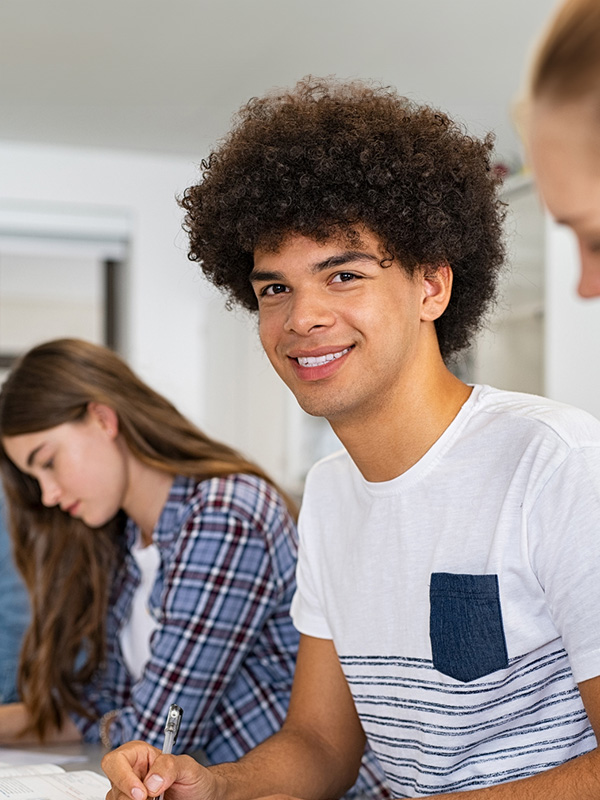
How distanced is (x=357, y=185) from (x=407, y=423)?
277mm

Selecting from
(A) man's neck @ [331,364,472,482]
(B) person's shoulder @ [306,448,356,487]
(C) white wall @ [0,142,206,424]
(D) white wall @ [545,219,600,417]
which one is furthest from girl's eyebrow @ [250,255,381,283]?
(C) white wall @ [0,142,206,424]

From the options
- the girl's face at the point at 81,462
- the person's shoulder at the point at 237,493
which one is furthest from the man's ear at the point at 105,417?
the person's shoulder at the point at 237,493

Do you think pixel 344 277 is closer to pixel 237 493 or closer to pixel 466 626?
pixel 466 626

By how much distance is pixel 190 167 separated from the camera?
4.70m

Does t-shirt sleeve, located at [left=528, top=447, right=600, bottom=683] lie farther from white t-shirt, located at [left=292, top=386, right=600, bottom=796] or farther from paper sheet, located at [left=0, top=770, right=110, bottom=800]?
paper sheet, located at [left=0, top=770, right=110, bottom=800]

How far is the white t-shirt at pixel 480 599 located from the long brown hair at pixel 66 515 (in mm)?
633

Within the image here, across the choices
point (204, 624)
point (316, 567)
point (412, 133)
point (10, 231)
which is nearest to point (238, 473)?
point (204, 624)

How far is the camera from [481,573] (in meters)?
1.03

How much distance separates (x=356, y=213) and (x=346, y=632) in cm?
50

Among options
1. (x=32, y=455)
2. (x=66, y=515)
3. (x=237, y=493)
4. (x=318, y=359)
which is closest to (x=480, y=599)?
(x=318, y=359)

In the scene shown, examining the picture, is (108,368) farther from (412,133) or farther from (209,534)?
(412,133)

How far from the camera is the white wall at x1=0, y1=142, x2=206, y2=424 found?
4484 millimetres

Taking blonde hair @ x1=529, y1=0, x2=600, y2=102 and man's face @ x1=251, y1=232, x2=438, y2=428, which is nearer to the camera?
blonde hair @ x1=529, y1=0, x2=600, y2=102

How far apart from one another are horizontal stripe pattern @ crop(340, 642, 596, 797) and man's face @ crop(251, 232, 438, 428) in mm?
309
